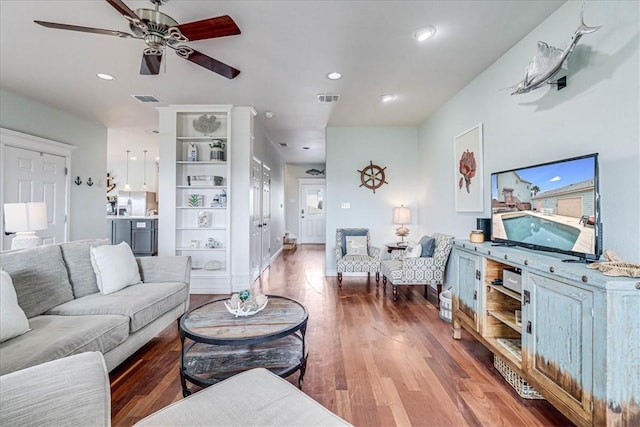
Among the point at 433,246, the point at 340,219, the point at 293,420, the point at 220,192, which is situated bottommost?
the point at 293,420

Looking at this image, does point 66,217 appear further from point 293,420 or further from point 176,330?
point 293,420

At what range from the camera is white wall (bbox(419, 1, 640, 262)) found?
5.36ft

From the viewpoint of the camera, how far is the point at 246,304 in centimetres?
211

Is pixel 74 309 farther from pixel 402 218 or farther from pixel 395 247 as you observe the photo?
pixel 402 218

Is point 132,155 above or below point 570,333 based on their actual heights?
above

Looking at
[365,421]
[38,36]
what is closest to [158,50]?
[38,36]

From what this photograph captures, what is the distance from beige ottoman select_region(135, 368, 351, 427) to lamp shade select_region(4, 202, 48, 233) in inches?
100

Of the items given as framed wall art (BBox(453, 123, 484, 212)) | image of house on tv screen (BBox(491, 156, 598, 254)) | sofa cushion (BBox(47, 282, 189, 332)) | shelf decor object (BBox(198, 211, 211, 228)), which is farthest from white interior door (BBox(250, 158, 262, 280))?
image of house on tv screen (BBox(491, 156, 598, 254))

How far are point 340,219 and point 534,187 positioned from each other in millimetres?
3400

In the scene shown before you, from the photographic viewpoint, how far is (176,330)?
9.81 feet

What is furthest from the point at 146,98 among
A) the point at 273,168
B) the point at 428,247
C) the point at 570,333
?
the point at 570,333

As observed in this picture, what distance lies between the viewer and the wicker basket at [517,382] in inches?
74.2

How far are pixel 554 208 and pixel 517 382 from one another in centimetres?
114

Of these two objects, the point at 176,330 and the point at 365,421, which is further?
the point at 176,330
